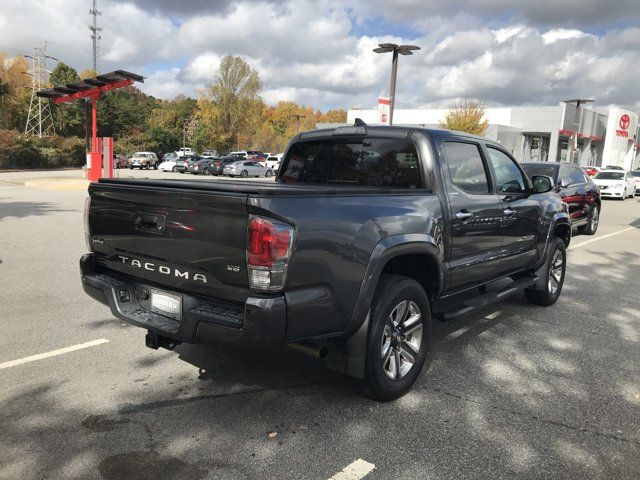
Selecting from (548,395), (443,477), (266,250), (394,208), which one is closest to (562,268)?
(548,395)

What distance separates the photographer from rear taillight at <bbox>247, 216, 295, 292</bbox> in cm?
269

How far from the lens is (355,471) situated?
2.76 meters

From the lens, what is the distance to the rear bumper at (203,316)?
2.72 meters

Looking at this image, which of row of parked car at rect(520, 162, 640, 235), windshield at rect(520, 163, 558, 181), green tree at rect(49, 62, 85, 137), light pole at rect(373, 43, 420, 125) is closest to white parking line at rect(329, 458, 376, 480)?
row of parked car at rect(520, 162, 640, 235)

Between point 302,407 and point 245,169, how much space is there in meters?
35.2

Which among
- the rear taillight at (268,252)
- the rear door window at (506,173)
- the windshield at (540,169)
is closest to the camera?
the rear taillight at (268,252)

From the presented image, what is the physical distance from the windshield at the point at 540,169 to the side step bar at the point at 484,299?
624 cm

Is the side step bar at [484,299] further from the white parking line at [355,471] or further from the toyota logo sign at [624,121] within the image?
the toyota logo sign at [624,121]

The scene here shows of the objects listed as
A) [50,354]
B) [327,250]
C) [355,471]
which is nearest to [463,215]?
[327,250]

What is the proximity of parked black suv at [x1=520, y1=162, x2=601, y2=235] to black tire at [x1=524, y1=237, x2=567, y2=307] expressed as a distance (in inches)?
196

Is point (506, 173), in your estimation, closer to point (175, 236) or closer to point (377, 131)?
point (377, 131)

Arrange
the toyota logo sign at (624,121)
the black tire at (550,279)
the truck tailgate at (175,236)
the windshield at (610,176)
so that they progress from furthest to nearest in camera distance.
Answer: the toyota logo sign at (624,121), the windshield at (610,176), the black tire at (550,279), the truck tailgate at (175,236)

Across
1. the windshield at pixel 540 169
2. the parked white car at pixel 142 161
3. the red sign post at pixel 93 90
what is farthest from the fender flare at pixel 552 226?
the parked white car at pixel 142 161

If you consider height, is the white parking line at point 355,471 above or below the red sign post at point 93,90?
below
